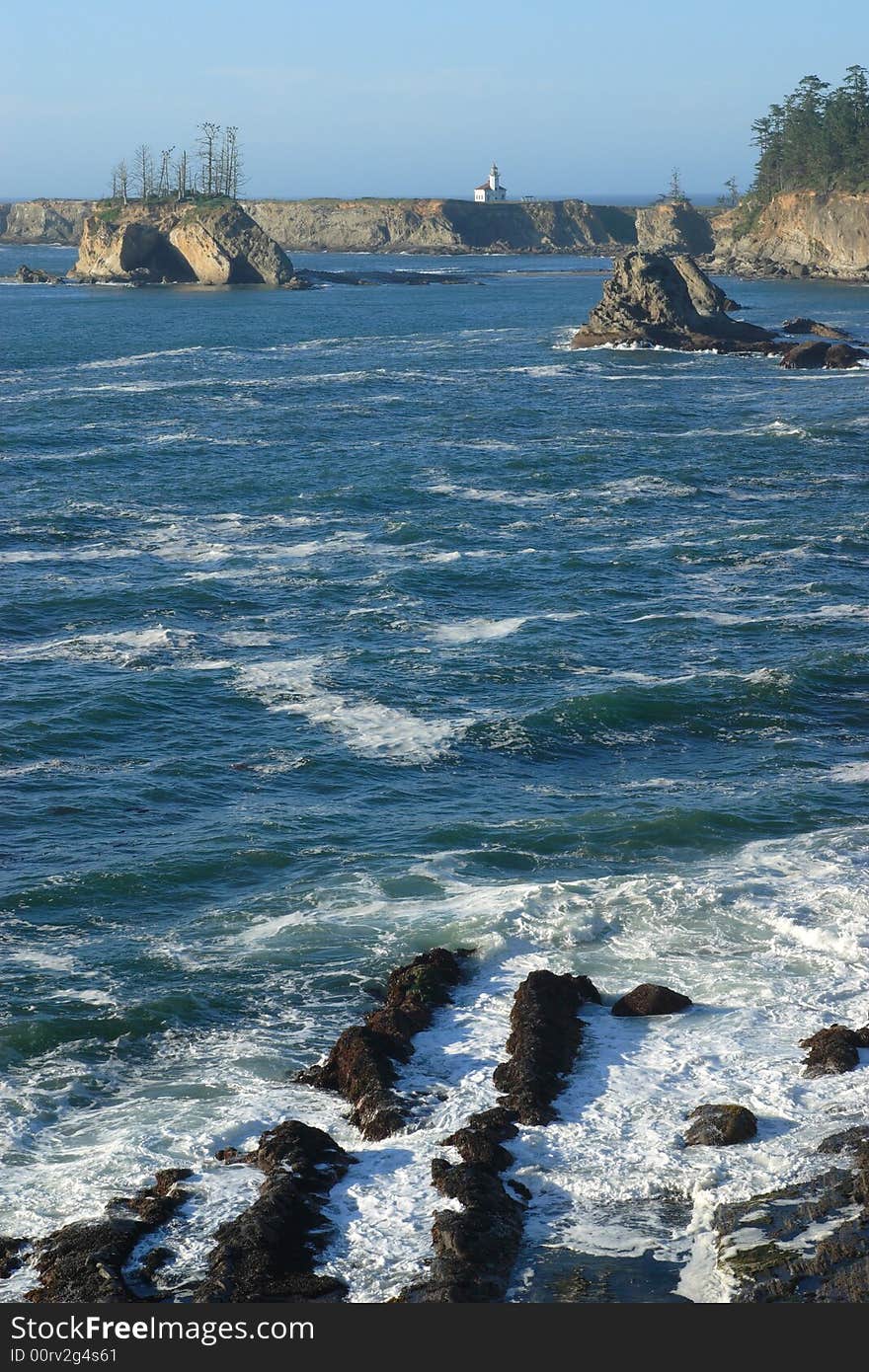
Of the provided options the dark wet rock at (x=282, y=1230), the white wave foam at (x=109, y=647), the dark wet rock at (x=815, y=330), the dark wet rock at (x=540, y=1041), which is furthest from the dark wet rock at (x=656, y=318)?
the dark wet rock at (x=282, y=1230)

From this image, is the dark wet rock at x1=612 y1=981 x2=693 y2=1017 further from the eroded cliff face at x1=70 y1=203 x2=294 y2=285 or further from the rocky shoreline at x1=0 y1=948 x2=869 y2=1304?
the eroded cliff face at x1=70 y1=203 x2=294 y2=285

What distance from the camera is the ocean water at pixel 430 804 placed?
68.9 feet

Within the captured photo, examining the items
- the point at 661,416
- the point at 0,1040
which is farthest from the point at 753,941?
the point at 661,416

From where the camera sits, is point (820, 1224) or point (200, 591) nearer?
point (820, 1224)

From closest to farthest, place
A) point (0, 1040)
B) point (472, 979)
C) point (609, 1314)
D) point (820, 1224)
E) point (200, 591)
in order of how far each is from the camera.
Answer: point (609, 1314) < point (820, 1224) < point (0, 1040) < point (472, 979) < point (200, 591)

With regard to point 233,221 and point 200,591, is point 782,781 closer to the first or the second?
point 200,591

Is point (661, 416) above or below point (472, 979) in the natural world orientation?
above

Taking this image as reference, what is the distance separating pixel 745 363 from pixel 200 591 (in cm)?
6724

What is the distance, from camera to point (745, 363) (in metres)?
105

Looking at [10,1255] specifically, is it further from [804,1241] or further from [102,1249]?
[804,1241]

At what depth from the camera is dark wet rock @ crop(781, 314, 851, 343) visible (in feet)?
368

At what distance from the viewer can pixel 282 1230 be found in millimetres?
18547

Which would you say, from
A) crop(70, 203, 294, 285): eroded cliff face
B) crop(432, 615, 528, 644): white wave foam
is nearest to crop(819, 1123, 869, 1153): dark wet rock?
crop(432, 615, 528, 644): white wave foam

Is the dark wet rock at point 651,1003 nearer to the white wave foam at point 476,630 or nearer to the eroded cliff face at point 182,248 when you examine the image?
the white wave foam at point 476,630
